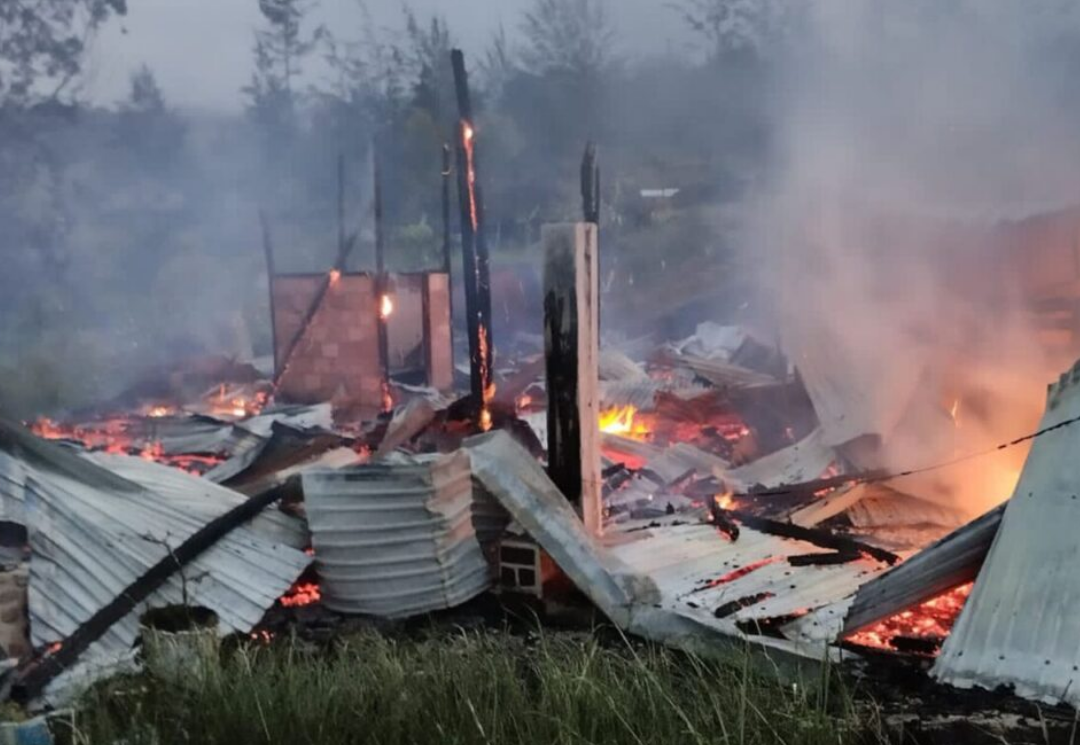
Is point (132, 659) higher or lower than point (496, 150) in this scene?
lower

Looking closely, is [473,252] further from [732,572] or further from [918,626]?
[918,626]

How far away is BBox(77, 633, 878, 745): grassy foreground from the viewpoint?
4.03 meters

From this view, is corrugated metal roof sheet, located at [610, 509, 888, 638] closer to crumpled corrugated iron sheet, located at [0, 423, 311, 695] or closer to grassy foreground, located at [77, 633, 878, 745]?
grassy foreground, located at [77, 633, 878, 745]

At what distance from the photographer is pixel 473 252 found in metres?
14.3

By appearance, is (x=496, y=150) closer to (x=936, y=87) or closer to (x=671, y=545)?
(x=936, y=87)

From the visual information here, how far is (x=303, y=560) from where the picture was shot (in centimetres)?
824

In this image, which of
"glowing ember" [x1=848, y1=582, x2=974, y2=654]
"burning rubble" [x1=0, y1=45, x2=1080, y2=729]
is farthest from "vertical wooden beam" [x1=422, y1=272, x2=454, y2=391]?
"glowing ember" [x1=848, y1=582, x2=974, y2=654]

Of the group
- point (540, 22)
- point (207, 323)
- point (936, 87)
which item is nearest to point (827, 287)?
point (936, 87)

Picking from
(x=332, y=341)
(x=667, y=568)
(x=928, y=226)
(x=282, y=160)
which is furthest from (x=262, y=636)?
(x=282, y=160)

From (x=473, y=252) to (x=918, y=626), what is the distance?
8.81 m

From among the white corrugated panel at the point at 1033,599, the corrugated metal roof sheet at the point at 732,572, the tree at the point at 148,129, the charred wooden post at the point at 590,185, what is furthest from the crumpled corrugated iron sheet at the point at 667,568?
the tree at the point at 148,129

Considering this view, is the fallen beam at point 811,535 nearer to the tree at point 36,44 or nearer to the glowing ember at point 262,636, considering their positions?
the glowing ember at point 262,636

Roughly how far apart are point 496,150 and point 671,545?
101 feet

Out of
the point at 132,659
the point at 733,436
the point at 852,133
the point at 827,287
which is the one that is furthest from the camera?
the point at 852,133
